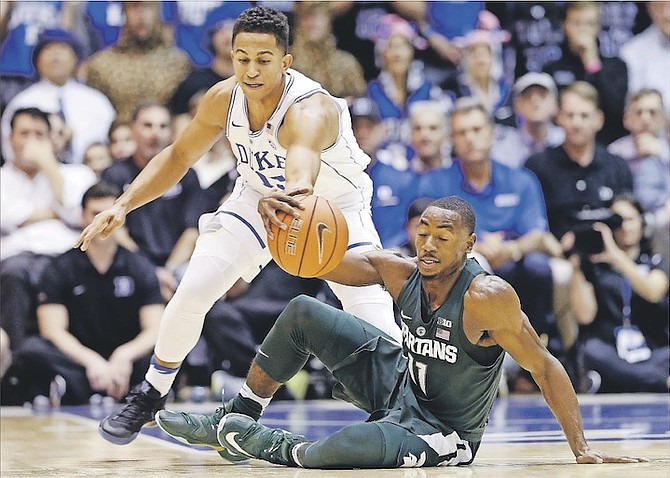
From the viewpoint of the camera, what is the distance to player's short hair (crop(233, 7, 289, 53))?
4.49 metres

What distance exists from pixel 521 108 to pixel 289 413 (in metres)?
3.39

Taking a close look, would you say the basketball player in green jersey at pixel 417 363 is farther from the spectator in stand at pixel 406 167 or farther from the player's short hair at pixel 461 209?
the spectator in stand at pixel 406 167

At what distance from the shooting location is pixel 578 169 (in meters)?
9.22

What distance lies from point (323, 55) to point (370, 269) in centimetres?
496

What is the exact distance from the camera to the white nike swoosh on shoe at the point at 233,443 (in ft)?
13.5

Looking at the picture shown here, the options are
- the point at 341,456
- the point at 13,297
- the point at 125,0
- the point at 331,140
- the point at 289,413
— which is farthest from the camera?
the point at 125,0

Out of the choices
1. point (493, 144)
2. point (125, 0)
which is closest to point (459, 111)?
point (493, 144)

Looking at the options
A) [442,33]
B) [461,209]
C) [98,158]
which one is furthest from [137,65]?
[461,209]

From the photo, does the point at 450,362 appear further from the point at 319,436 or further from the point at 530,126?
the point at 530,126

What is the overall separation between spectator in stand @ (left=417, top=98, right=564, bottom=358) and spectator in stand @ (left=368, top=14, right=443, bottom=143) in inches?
14.5

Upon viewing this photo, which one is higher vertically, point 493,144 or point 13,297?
point 493,144

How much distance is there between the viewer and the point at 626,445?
16.6 feet

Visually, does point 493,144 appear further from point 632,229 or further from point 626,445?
point 626,445

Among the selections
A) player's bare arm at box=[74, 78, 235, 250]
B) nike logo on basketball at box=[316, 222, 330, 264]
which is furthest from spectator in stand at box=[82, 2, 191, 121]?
nike logo on basketball at box=[316, 222, 330, 264]
